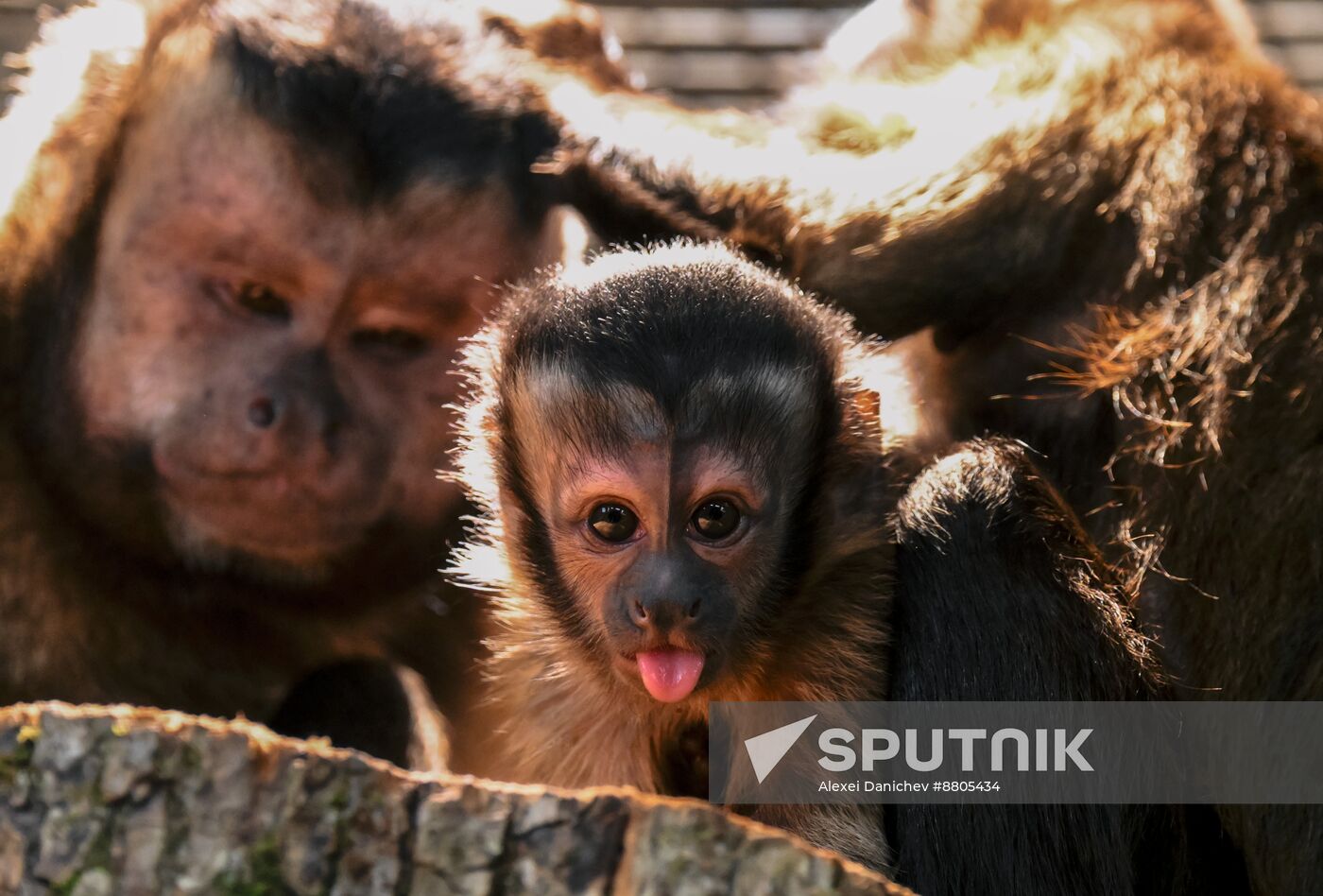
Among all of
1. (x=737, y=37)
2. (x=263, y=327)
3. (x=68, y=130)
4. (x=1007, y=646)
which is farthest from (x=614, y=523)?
(x=737, y=37)

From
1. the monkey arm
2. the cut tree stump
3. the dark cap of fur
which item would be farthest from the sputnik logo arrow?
the cut tree stump

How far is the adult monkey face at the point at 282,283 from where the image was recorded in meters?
3.56

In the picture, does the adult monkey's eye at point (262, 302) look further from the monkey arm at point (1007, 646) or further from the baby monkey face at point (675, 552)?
the monkey arm at point (1007, 646)

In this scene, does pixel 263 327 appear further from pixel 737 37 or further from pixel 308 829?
pixel 737 37

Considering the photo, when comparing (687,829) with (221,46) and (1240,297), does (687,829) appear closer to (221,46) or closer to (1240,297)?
(1240,297)

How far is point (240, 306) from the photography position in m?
3.67

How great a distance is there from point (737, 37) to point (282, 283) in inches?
122

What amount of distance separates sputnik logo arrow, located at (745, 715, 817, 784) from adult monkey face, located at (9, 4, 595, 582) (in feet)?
3.70

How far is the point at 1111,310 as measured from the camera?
3332 mm

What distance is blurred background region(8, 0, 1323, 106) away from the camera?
20.2 feet

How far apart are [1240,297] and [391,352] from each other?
5.63ft

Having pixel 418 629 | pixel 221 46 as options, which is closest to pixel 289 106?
pixel 221 46

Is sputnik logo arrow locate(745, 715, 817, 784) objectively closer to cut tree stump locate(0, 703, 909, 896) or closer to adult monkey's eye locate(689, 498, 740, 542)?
adult monkey's eye locate(689, 498, 740, 542)

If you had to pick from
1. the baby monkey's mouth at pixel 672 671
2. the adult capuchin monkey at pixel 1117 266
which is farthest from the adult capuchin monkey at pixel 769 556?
the adult capuchin monkey at pixel 1117 266
